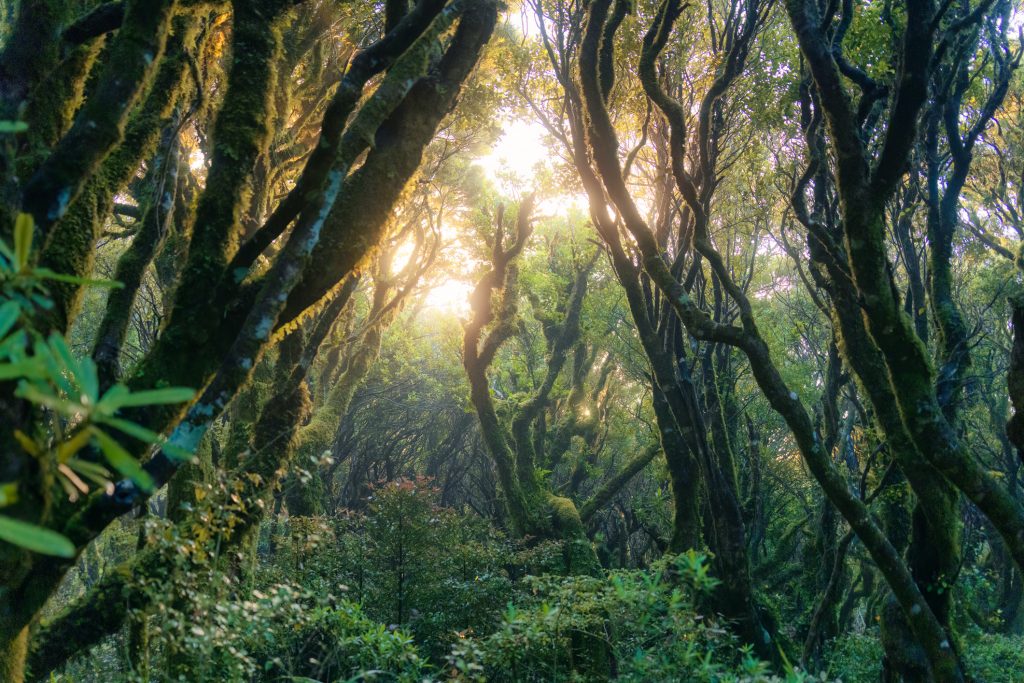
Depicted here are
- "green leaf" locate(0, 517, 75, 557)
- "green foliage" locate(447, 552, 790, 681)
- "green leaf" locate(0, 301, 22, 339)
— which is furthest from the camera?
"green foliage" locate(447, 552, 790, 681)

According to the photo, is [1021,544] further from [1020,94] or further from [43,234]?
[1020,94]

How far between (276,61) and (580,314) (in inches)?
615

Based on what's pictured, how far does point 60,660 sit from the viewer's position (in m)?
5.39

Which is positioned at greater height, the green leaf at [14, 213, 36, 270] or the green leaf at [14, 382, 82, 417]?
the green leaf at [14, 213, 36, 270]

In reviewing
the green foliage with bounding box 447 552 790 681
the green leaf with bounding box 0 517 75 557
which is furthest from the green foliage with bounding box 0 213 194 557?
the green foliage with bounding box 447 552 790 681

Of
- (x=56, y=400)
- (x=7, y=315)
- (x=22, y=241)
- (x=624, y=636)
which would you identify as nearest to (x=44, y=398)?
(x=56, y=400)

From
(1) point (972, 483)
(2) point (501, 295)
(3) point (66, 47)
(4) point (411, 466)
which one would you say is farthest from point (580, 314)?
(3) point (66, 47)

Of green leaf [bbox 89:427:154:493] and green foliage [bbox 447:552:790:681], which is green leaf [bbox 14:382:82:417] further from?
green foliage [bbox 447:552:790:681]

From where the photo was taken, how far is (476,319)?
14750 mm

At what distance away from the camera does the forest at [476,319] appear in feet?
12.7

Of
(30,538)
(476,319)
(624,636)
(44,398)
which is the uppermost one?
(476,319)

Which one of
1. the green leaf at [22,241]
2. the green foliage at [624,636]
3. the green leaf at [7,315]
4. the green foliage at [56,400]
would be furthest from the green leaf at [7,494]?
the green foliage at [624,636]

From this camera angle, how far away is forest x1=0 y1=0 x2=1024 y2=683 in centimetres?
388

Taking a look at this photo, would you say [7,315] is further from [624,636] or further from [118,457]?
[624,636]
